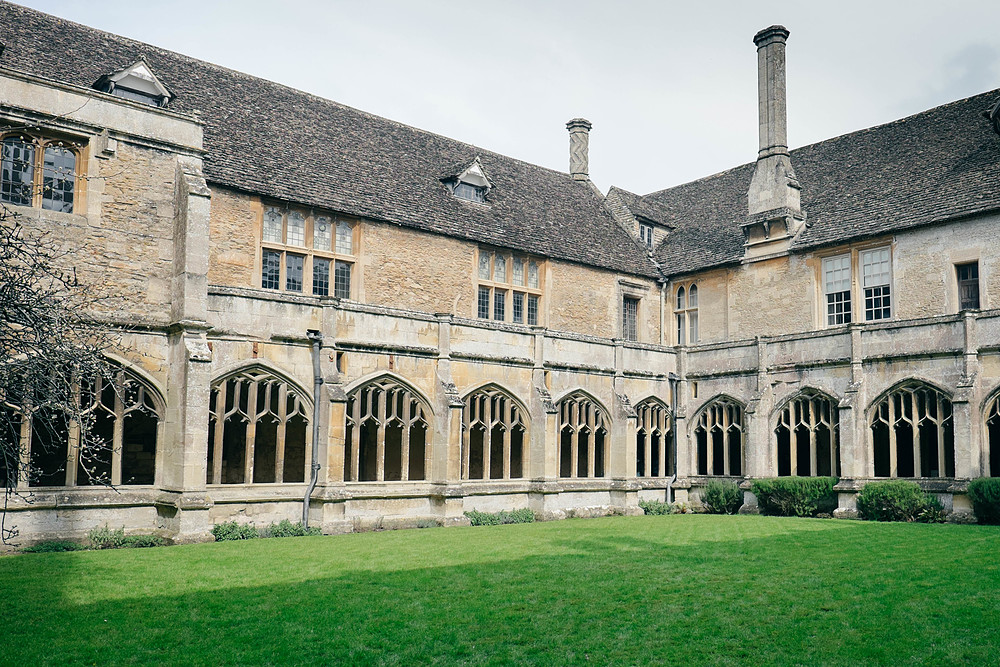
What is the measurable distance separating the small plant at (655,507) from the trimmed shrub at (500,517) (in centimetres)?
394

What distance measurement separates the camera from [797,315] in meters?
24.5

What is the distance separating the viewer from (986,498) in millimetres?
17656

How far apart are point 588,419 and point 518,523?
4.29m

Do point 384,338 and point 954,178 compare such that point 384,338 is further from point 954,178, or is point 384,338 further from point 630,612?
point 954,178

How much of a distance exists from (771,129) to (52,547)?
73.7ft

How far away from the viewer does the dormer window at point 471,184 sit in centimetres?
2444

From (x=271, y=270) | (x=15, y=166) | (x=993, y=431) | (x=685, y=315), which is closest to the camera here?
(x=15, y=166)

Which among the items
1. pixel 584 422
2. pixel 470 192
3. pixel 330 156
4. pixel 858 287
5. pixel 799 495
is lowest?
pixel 799 495

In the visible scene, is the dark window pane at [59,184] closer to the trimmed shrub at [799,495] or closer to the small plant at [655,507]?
the small plant at [655,507]

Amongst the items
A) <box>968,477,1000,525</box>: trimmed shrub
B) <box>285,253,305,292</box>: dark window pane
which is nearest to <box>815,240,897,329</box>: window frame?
<box>968,477,1000,525</box>: trimmed shrub

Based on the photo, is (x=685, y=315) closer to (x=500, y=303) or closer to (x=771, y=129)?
(x=771, y=129)

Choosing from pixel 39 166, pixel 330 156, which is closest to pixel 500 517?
pixel 330 156

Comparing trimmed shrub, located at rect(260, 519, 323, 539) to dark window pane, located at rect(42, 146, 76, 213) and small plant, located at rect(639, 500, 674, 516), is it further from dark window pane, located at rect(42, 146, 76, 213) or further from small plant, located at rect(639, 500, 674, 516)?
small plant, located at rect(639, 500, 674, 516)

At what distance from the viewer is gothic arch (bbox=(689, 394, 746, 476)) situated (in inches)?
940
